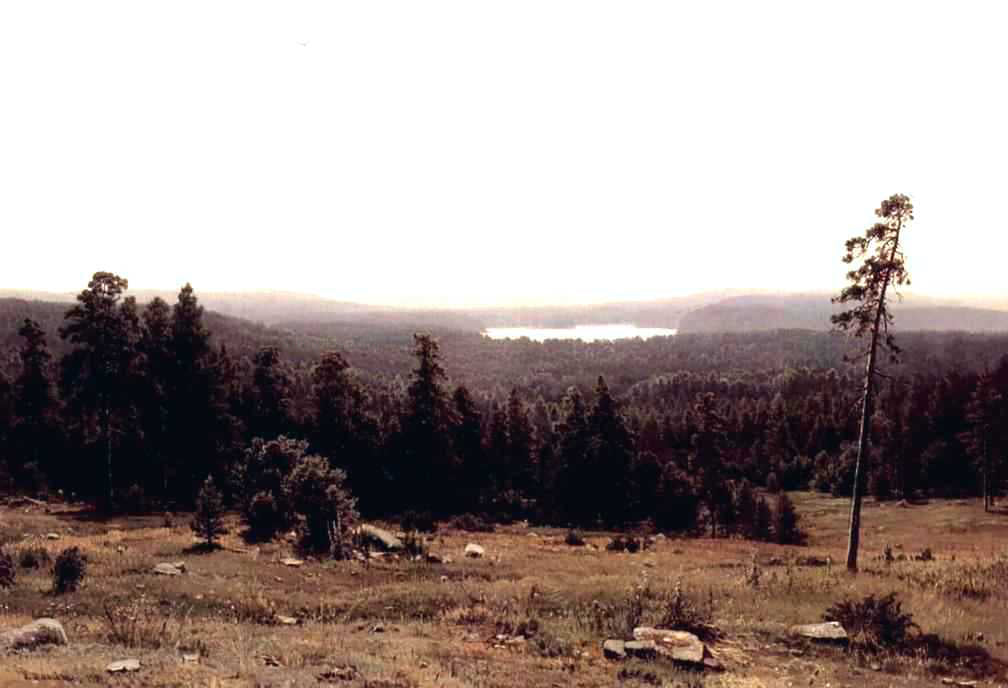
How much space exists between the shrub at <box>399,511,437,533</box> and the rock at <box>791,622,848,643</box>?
89.2 ft

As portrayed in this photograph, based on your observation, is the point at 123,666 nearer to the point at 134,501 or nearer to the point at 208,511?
the point at 208,511

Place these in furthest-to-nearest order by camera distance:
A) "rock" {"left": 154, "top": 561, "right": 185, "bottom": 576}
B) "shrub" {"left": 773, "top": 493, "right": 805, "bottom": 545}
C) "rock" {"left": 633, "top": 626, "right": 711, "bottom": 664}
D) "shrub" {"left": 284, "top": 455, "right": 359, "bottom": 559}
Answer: "shrub" {"left": 773, "top": 493, "right": 805, "bottom": 545} < "shrub" {"left": 284, "top": 455, "right": 359, "bottom": 559} < "rock" {"left": 154, "top": 561, "right": 185, "bottom": 576} < "rock" {"left": 633, "top": 626, "right": 711, "bottom": 664}

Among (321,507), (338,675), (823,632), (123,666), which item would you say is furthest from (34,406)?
(823,632)

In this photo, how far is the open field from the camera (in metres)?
12.6

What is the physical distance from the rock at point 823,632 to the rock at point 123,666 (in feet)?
48.8

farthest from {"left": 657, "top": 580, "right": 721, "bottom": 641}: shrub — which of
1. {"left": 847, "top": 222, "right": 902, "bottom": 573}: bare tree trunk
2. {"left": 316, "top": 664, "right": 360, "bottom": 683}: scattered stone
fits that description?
{"left": 847, "top": 222, "right": 902, "bottom": 573}: bare tree trunk

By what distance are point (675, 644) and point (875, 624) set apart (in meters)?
5.97

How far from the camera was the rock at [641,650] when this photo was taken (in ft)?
48.1

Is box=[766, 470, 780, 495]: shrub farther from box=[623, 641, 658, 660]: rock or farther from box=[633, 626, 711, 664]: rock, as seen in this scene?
box=[623, 641, 658, 660]: rock

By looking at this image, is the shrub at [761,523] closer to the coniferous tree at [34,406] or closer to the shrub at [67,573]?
the shrub at [67,573]

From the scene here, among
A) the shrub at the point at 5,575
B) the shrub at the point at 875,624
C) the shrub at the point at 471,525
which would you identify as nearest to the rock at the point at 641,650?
the shrub at the point at 875,624

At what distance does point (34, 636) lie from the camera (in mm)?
12906

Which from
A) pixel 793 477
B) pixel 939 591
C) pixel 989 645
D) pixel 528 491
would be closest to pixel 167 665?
pixel 989 645

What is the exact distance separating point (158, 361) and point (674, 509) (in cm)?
4494
